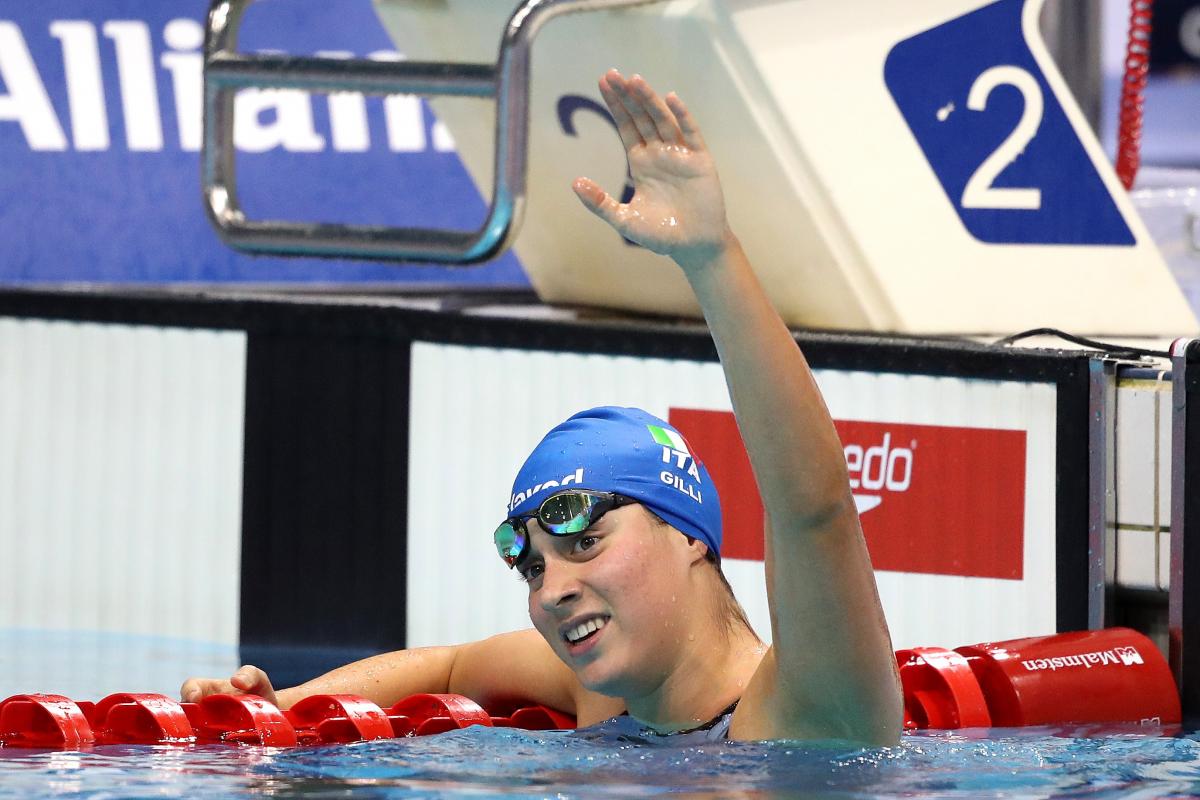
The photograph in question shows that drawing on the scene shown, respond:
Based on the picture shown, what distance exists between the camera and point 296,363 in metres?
4.50

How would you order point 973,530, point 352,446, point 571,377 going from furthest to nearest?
1. point 352,446
2. point 571,377
3. point 973,530

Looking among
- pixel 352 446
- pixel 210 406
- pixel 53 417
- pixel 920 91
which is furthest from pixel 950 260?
pixel 53 417

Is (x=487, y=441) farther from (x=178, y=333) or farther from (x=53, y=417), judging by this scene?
(x=53, y=417)

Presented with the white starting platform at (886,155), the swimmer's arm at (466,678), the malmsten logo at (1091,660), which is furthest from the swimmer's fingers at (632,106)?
the white starting platform at (886,155)

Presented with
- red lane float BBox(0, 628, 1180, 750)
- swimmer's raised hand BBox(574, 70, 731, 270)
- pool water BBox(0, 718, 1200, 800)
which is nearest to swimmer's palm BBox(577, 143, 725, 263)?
swimmer's raised hand BBox(574, 70, 731, 270)

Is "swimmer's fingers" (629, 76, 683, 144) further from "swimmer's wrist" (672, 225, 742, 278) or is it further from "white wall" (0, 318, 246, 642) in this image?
"white wall" (0, 318, 246, 642)

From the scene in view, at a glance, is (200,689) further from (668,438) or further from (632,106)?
(632,106)

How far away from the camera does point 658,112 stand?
2.04 m

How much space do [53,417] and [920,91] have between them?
2058mm

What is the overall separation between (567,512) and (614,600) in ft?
0.44

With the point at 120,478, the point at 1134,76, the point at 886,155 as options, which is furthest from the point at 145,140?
the point at 1134,76

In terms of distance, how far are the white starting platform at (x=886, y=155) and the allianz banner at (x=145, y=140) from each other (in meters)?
1.14

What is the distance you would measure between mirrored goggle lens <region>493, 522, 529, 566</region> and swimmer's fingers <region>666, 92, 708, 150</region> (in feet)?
2.17

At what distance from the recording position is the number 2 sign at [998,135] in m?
4.23
